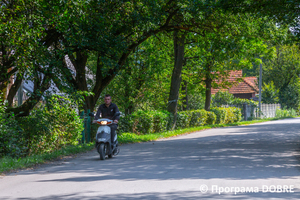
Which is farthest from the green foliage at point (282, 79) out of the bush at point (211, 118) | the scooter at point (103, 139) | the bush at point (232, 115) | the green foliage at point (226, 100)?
the scooter at point (103, 139)

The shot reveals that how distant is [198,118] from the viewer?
1127 inches

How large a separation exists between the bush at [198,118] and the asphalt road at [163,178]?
53.5 ft

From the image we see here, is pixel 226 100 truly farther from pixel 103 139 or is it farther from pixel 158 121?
pixel 103 139

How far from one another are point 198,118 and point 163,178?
21092 mm

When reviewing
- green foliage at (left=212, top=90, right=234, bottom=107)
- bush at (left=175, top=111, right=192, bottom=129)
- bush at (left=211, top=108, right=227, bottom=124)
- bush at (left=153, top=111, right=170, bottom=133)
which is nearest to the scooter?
bush at (left=153, top=111, right=170, bottom=133)

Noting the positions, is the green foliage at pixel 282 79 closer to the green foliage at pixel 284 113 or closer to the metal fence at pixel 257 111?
the green foliage at pixel 284 113

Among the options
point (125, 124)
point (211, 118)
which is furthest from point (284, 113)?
point (125, 124)

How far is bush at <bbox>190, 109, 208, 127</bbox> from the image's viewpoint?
2812cm

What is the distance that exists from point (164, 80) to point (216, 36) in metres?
12.6

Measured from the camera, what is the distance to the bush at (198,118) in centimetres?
2812

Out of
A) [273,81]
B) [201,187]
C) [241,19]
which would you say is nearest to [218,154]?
[201,187]

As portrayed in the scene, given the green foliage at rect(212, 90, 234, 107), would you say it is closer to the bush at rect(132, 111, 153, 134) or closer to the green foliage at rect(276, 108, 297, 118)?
the green foliage at rect(276, 108, 297, 118)

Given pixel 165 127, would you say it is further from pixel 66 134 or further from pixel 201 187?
pixel 201 187

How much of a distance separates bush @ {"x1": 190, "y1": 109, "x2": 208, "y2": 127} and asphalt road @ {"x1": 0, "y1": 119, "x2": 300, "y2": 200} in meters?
16.3
